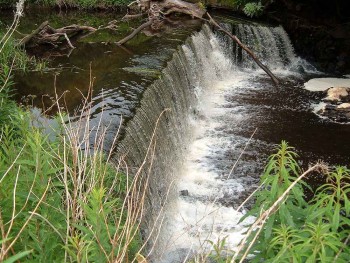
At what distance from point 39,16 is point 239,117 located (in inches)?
348

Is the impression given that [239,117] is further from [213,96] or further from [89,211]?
[89,211]

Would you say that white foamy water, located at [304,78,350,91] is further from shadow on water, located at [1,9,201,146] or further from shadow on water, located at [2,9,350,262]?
shadow on water, located at [1,9,201,146]

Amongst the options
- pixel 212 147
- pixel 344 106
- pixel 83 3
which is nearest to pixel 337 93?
pixel 344 106

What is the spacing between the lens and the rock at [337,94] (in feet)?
31.4

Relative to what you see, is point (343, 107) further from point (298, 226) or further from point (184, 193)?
point (298, 226)

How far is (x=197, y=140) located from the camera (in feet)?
26.3

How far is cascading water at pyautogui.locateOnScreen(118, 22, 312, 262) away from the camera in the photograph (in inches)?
217

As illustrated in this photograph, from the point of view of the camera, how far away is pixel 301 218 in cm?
248

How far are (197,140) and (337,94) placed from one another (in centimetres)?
378

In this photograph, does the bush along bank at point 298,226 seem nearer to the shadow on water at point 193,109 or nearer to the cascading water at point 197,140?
the cascading water at point 197,140

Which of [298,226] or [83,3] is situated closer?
[298,226]

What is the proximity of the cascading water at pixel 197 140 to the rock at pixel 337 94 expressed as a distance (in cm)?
189

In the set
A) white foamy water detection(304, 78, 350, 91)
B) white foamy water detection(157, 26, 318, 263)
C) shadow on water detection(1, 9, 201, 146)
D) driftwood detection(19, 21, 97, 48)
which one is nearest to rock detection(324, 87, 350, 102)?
white foamy water detection(304, 78, 350, 91)

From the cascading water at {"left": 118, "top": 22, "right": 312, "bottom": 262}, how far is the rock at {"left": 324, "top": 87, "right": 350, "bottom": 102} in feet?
6.21
